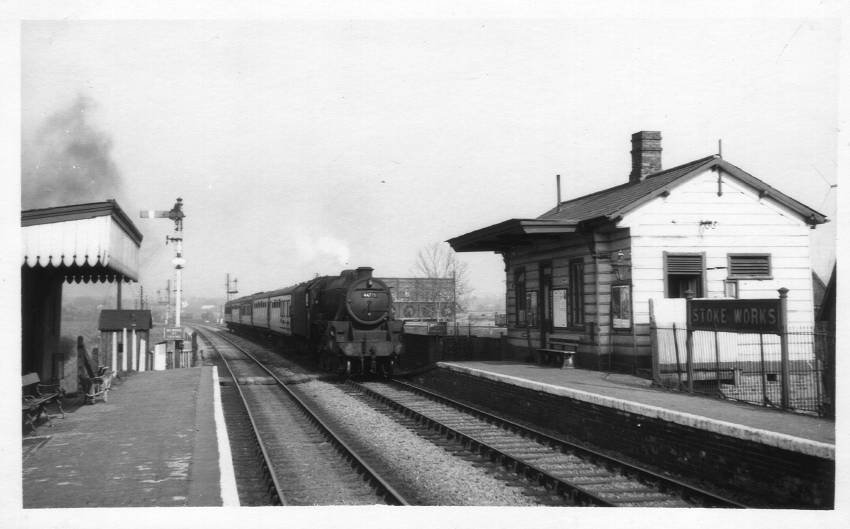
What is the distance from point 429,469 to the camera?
8609 mm

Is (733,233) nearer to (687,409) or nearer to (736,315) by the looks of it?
(736,315)

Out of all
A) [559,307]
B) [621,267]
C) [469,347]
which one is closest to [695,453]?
[621,267]

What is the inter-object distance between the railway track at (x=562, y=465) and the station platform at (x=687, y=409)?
0.76 m

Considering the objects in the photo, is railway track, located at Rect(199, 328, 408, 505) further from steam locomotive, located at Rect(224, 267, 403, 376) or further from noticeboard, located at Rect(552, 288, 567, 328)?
noticeboard, located at Rect(552, 288, 567, 328)

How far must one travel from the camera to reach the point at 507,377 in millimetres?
12531

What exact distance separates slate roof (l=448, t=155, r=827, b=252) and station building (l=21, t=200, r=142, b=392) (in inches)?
298

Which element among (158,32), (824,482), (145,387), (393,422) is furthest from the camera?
(145,387)

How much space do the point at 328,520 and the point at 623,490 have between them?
3217 mm

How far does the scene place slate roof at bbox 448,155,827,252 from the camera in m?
13.0

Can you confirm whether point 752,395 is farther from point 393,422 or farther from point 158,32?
point 158,32

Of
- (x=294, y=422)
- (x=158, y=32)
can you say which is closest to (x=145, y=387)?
(x=294, y=422)

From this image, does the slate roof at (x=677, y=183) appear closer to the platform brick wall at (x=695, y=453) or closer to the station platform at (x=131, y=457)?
the platform brick wall at (x=695, y=453)

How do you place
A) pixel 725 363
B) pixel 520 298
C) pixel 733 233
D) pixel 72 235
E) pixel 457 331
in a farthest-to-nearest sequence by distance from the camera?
pixel 457 331 < pixel 520 298 < pixel 733 233 < pixel 725 363 < pixel 72 235

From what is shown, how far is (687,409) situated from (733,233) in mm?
5847
